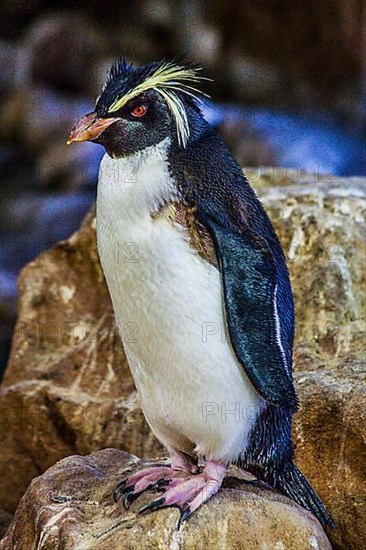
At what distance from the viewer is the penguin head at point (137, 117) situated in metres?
2.24

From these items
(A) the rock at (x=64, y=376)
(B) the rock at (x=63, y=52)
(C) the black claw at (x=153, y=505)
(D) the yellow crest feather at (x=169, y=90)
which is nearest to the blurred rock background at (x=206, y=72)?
(B) the rock at (x=63, y=52)

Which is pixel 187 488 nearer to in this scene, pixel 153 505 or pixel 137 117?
pixel 153 505

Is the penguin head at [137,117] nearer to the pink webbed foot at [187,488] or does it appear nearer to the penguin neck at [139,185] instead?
the penguin neck at [139,185]

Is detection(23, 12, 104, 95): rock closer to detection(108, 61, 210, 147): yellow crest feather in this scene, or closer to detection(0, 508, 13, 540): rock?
detection(0, 508, 13, 540): rock

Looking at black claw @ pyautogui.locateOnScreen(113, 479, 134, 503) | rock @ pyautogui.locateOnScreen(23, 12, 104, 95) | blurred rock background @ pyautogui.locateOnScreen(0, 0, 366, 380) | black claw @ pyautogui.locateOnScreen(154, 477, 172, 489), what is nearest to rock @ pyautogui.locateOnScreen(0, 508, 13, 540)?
black claw @ pyautogui.locateOnScreen(113, 479, 134, 503)

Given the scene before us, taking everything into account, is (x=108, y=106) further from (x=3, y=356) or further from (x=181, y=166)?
(x=3, y=356)

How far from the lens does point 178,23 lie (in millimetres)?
10828

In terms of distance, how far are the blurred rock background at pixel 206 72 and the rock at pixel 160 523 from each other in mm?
5296

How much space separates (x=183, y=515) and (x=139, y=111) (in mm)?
954

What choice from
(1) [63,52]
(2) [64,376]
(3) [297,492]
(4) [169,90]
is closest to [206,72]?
(1) [63,52]

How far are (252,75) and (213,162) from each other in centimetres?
865

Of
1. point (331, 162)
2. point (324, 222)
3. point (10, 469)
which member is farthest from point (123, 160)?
point (331, 162)

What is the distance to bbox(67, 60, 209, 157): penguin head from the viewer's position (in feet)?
7.34

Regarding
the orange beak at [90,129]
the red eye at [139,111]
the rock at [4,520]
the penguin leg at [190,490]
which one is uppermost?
the red eye at [139,111]
